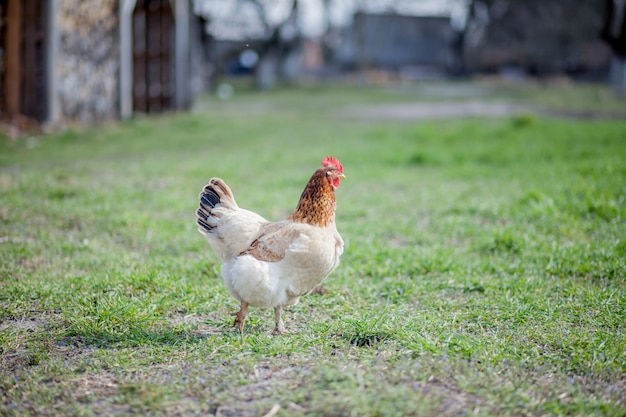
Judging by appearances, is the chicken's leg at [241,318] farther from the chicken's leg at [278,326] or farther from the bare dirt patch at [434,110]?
the bare dirt patch at [434,110]

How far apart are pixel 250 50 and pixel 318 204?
1266 inches

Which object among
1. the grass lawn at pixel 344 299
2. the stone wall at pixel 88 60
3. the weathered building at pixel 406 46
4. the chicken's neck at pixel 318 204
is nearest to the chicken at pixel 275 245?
the chicken's neck at pixel 318 204

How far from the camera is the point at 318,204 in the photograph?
3.90 meters

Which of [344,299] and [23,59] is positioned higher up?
[23,59]

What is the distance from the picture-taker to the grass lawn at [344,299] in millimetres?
2975

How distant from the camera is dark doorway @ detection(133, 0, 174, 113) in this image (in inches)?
671

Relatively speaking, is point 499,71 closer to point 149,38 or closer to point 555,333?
point 149,38

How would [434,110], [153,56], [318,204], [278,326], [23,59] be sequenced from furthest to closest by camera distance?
[434,110] → [153,56] → [23,59] → [318,204] → [278,326]

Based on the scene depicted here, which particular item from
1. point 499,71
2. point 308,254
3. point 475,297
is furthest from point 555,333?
point 499,71

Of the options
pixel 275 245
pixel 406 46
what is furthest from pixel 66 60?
pixel 406 46

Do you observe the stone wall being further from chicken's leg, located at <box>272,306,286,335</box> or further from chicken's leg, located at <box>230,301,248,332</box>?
chicken's leg, located at <box>272,306,286,335</box>

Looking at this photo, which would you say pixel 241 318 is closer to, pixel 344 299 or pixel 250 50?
pixel 344 299

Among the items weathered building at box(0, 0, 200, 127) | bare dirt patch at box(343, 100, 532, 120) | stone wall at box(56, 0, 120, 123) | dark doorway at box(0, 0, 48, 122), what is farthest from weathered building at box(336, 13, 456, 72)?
dark doorway at box(0, 0, 48, 122)

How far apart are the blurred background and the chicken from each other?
3.67m
